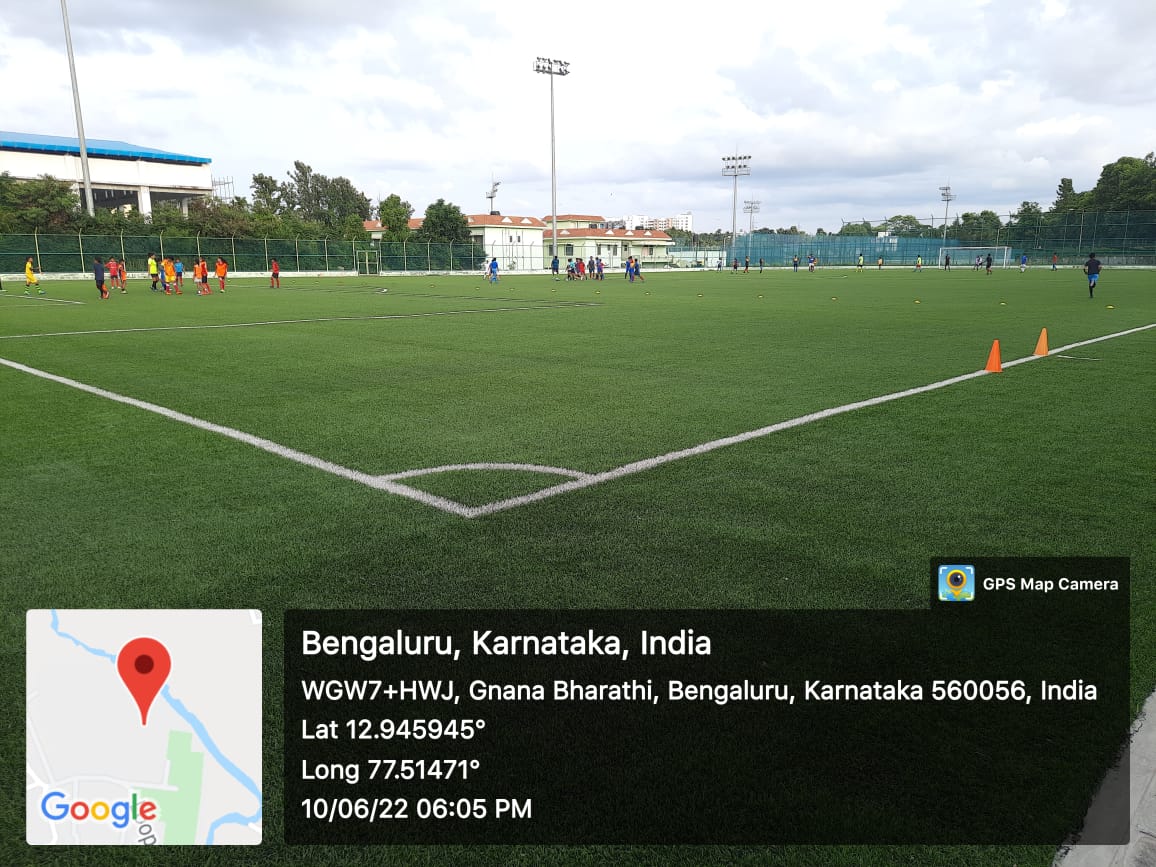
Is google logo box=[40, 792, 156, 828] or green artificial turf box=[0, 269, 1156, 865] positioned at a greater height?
green artificial turf box=[0, 269, 1156, 865]

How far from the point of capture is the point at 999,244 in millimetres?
85438

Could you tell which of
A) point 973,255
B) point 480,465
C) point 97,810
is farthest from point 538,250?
point 97,810

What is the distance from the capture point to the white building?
7412 centimetres

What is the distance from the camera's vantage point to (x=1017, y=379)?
10.3m

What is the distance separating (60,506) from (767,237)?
93199 millimetres

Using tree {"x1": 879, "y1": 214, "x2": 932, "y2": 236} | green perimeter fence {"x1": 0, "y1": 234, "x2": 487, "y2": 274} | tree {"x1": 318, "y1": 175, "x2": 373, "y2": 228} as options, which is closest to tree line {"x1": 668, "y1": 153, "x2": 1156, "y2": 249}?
tree {"x1": 879, "y1": 214, "x2": 932, "y2": 236}

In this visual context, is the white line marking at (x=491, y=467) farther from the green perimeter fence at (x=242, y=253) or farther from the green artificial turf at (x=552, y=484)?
the green perimeter fence at (x=242, y=253)

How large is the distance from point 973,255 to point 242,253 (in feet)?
249

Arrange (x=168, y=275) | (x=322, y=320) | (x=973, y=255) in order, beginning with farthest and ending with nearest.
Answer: (x=973, y=255)
(x=168, y=275)
(x=322, y=320)

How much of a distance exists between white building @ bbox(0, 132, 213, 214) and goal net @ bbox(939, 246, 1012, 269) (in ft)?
256

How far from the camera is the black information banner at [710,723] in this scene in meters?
2.40

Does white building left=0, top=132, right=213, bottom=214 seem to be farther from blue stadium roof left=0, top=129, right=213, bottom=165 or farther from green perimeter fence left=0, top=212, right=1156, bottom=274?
green perimeter fence left=0, top=212, right=1156, bottom=274

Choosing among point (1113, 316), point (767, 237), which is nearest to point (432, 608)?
point (1113, 316)

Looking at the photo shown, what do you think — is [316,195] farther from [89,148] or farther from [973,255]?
[973,255]
